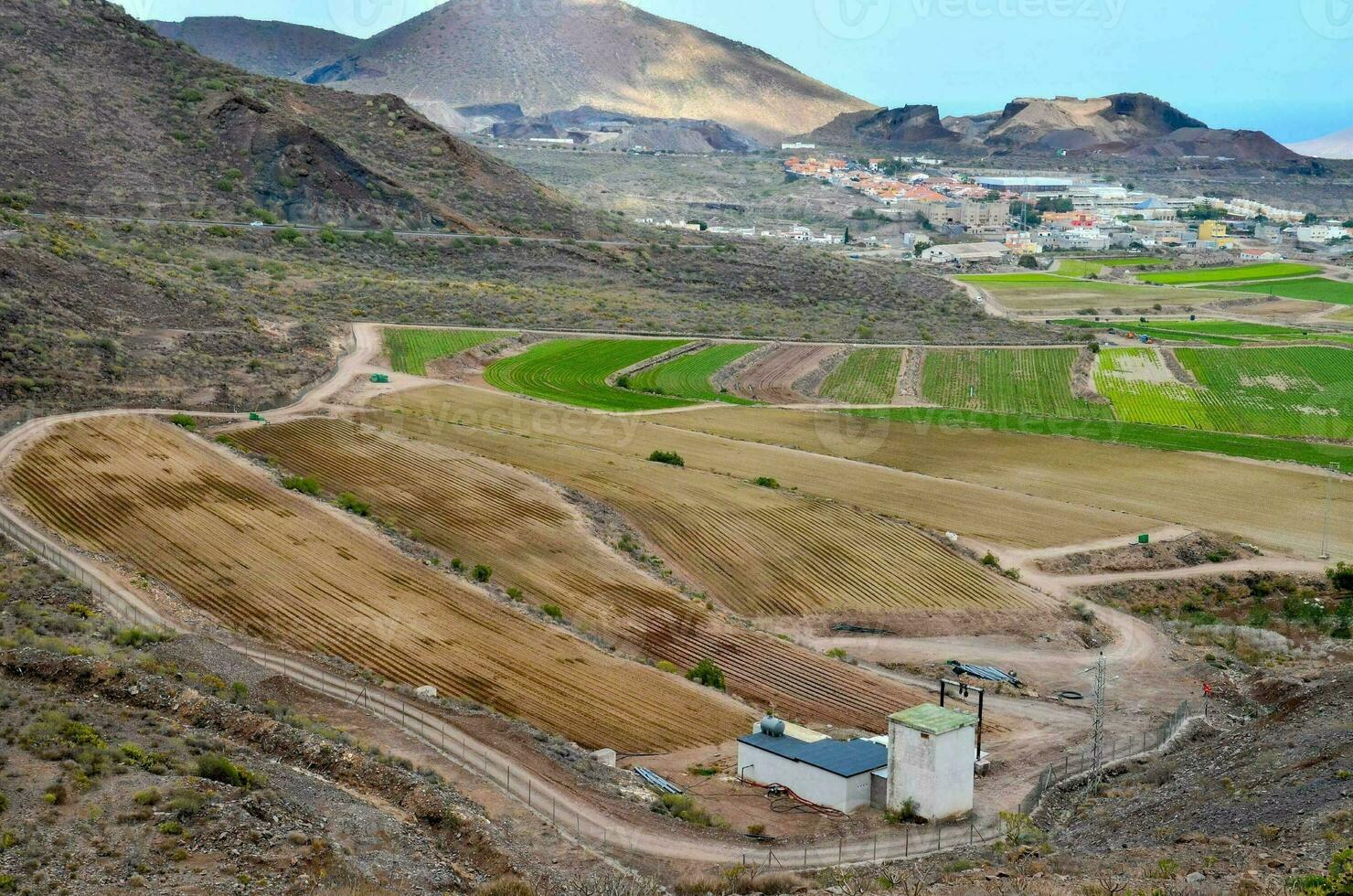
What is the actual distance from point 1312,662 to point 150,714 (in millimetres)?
32242

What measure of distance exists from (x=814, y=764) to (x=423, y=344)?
58999mm

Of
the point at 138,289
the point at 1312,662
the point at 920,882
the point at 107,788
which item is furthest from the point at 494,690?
the point at 138,289

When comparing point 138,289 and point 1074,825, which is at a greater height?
point 138,289

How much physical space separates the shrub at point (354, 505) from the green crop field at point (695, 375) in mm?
31522

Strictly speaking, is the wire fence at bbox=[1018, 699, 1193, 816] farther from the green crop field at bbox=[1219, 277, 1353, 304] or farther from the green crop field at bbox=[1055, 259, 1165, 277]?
the green crop field at bbox=[1055, 259, 1165, 277]

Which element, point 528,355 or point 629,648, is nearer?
point 629,648

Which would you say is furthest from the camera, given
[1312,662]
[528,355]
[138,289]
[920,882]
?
[528,355]

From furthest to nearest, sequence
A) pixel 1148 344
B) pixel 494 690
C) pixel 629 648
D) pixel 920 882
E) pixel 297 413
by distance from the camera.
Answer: pixel 1148 344 → pixel 297 413 → pixel 629 648 → pixel 494 690 → pixel 920 882

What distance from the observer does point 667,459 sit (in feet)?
201

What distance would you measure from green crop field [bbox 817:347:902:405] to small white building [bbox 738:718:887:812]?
48979 millimetres

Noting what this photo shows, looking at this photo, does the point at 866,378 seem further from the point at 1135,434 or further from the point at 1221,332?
the point at 1221,332

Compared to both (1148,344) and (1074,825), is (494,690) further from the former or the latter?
(1148,344)

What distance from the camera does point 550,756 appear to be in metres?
30.6

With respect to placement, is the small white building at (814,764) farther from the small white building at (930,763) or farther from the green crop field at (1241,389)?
the green crop field at (1241,389)
